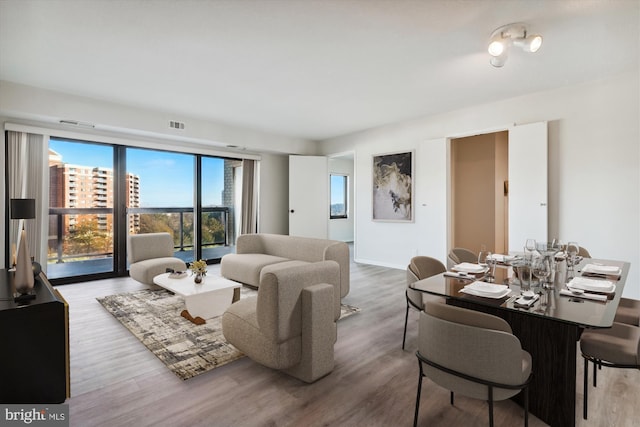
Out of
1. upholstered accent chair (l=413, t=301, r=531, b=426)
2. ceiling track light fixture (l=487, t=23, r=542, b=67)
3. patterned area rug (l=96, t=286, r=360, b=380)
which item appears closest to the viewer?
upholstered accent chair (l=413, t=301, r=531, b=426)

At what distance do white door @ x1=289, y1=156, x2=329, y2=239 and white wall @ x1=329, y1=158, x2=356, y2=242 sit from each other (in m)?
2.28

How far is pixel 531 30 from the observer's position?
9.18ft

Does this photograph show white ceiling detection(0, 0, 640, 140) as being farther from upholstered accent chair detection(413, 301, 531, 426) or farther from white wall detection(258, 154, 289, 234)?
white wall detection(258, 154, 289, 234)

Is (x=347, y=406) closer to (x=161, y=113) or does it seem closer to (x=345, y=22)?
(x=345, y=22)

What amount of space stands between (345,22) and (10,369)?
10.4ft

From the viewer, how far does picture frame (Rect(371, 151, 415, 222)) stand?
19.5ft

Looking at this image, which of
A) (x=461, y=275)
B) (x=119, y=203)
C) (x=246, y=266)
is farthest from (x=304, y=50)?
(x=119, y=203)

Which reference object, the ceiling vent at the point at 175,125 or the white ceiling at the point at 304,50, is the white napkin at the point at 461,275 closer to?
the white ceiling at the point at 304,50

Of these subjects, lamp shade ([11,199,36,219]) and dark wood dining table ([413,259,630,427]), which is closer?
dark wood dining table ([413,259,630,427])

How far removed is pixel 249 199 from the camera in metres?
7.02

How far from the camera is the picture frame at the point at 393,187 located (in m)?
5.94

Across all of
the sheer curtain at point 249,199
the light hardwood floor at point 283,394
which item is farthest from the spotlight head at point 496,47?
the sheer curtain at point 249,199

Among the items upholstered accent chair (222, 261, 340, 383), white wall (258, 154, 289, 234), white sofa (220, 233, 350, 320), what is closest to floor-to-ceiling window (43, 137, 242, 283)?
white wall (258, 154, 289, 234)

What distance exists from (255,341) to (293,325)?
0.32m
